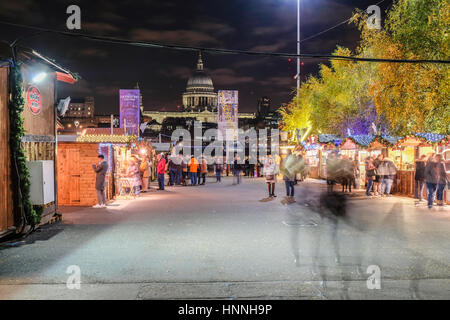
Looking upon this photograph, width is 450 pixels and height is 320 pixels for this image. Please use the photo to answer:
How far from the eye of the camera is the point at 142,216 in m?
11.8

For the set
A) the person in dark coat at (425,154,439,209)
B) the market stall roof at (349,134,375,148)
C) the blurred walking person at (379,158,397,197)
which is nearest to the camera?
the person in dark coat at (425,154,439,209)

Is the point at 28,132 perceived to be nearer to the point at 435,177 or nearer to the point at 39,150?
the point at 39,150

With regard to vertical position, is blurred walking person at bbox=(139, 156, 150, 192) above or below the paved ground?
above

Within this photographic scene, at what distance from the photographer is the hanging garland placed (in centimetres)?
854

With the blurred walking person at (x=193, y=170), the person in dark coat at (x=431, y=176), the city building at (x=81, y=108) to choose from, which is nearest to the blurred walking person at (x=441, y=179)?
the person in dark coat at (x=431, y=176)

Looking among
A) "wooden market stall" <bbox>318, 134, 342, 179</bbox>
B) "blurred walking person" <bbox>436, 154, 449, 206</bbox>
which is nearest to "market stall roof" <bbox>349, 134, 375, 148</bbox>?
"wooden market stall" <bbox>318, 134, 342, 179</bbox>

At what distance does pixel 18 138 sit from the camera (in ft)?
28.2

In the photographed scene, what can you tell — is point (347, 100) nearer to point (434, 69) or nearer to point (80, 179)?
point (434, 69)

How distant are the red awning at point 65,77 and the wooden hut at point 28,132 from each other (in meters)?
Answer: 0.08

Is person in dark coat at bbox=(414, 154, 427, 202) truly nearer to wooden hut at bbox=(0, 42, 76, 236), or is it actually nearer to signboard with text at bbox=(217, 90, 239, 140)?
wooden hut at bbox=(0, 42, 76, 236)

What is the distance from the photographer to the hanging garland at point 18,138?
8539 millimetres

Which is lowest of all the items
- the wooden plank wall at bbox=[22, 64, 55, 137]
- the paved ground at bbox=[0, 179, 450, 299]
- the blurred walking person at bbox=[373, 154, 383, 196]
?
the paved ground at bbox=[0, 179, 450, 299]

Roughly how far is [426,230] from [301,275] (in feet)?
16.3

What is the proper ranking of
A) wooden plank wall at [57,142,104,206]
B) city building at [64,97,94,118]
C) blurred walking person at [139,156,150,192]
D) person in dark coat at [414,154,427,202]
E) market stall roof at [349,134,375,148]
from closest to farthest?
wooden plank wall at [57,142,104,206]
person in dark coat at [414,154,427,202]
blurred walking person at [139,156,150,192]
market stall roof at [349,134,375,148]
city building at [64,97,94,118]
